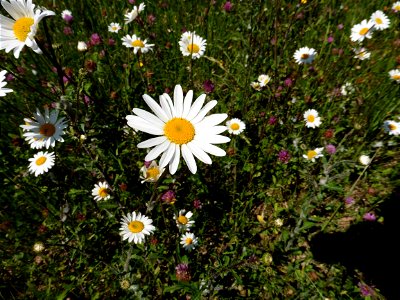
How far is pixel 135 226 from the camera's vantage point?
6.85 ft

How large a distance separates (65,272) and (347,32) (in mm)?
4477

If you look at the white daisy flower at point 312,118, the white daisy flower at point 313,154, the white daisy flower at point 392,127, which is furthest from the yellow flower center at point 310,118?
the white daisy flower at point 392,127

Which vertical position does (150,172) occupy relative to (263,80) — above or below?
below

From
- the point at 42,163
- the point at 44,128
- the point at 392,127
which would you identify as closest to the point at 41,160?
the point at 42,163

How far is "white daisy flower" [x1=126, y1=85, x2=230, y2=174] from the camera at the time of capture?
145 centimetres

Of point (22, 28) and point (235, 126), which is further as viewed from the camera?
point (235, 126)

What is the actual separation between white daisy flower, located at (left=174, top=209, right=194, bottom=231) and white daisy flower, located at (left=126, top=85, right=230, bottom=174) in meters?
0.90

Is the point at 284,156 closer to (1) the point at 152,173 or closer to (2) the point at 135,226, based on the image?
(1) the point at 152,173

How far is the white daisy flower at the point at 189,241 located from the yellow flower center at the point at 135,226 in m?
0.39

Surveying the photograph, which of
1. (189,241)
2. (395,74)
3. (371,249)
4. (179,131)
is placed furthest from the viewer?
(395,74)

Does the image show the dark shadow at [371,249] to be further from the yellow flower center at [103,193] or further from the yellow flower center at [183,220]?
the yellow flower center at [103,193]

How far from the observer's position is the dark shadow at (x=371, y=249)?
7.85 ft

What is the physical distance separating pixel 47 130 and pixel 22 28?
0.75 metres

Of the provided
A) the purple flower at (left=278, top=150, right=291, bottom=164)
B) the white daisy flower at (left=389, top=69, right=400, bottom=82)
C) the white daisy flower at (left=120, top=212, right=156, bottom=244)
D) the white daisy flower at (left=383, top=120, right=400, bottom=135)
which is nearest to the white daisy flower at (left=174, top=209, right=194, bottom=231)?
the white daisy flower at (left=120, top=212, right=156, bottom=244)
